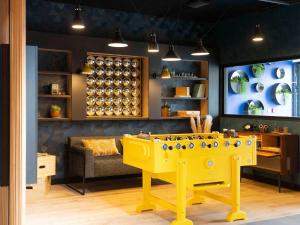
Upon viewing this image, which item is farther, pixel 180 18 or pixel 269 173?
pixel 180 18

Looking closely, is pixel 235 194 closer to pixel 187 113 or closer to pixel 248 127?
pixel 248 127

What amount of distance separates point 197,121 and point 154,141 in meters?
3.55

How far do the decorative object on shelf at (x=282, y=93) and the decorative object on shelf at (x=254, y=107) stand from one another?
1.30ft

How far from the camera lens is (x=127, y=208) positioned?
6.10 metres

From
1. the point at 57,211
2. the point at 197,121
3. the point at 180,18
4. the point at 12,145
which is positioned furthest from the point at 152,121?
the point at 12,145

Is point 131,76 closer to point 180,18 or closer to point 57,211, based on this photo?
point 180,18

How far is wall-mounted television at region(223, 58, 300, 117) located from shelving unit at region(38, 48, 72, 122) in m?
3.48

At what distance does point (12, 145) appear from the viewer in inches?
110

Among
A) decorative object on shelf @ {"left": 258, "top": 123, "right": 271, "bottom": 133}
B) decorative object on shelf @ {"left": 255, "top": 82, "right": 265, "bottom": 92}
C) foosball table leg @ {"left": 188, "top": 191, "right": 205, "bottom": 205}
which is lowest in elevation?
foosball table leg @ {"left": 188, "top": 191, "right": 205, "bottom": 205}

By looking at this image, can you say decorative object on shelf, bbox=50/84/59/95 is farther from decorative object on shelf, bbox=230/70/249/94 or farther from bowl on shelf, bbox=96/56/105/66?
decorative object on shelf, bbox=230/70/249/94

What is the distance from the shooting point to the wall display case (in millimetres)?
8086

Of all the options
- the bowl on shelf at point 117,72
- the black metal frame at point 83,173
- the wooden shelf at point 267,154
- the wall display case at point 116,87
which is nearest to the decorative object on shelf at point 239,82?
the wooden shelf at point 267,154

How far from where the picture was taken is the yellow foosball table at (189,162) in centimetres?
520

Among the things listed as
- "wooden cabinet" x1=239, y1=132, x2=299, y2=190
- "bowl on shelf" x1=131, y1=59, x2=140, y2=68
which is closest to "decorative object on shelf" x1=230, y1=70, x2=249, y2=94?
"wooden cabinet" x1=239, y1=132, x2=299, y2=190
